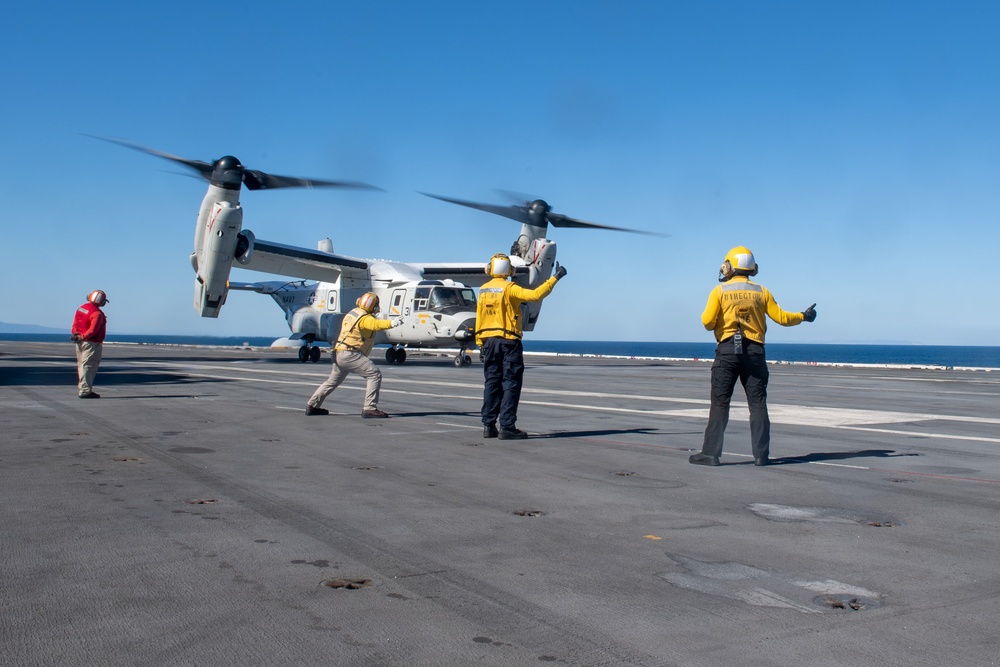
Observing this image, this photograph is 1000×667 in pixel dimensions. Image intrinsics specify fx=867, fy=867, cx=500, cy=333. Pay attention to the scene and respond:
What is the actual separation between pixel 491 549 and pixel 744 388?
4.00m

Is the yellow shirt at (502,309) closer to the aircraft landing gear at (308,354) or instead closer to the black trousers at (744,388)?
the black trousers at (744,388)

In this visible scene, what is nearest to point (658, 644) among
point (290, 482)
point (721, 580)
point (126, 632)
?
point (721, 580)

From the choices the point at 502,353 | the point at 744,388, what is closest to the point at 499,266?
the point at 502,353

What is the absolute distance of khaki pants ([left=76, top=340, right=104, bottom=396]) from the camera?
1490 centimetres

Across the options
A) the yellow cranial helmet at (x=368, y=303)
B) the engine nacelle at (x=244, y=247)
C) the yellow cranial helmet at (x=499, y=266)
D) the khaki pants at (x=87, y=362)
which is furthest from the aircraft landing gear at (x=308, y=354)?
the yellow cranial helmet at (x=499, y=266)

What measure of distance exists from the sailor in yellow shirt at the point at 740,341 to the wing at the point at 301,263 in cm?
2393

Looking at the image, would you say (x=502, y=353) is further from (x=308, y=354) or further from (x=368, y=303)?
(x=308, y=354)

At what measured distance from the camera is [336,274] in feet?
113

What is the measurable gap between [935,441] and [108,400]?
1250 centimetres

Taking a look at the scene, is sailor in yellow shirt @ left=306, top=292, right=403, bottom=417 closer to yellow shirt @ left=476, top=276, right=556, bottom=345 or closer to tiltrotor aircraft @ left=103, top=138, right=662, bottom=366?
yellow shirt @ left=476, top=276, right=556, bottom=345

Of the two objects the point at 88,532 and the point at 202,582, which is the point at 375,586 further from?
the point at 88,532

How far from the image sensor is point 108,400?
14641 mm

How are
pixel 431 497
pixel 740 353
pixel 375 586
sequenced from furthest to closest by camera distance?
pixel 740 353
pixel 431 497
pixel 375 586

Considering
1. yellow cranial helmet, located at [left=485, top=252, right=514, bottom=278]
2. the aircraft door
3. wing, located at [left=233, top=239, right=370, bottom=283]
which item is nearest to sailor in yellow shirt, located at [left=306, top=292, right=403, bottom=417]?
yellow cranial helmet, located at [left=485, top=252, right=514, bottom=278]
